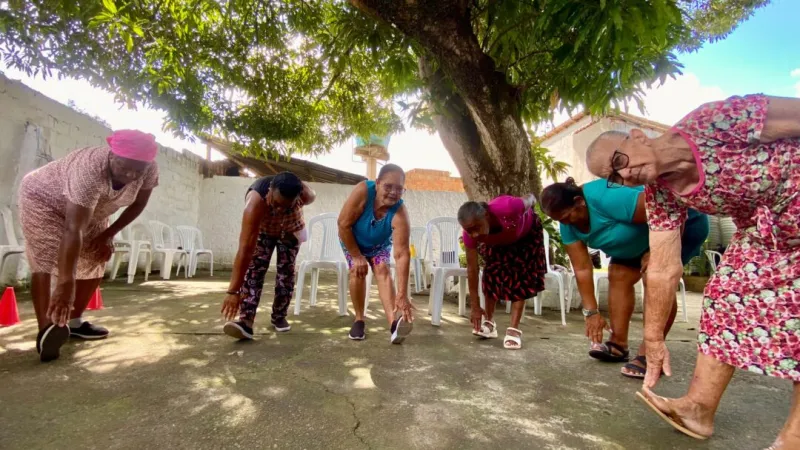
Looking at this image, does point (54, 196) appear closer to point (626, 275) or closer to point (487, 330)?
point (487, 330)

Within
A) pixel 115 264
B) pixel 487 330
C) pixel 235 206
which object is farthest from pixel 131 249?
pixel 487 330

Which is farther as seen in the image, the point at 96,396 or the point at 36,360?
the point at 36,360

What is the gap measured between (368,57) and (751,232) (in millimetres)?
5236

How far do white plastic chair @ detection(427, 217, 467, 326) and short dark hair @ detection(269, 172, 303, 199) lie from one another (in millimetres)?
1720

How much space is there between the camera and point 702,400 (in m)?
1.41

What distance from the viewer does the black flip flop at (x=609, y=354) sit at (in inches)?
98.9

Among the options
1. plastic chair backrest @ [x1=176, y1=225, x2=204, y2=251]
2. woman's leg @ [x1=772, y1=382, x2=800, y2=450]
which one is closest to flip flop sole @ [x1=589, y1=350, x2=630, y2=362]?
woman's leg @ [x1=772, y1=382, x2=800, y2=450]

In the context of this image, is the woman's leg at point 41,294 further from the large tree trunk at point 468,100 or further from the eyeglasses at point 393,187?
the large tree trunk at point 468,100

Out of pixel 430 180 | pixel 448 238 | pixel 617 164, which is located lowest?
pixel 448 238

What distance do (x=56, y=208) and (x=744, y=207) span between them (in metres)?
3.31

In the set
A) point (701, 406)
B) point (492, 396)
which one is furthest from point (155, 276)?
point (701, 406)

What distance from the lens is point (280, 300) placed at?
10.6 ft

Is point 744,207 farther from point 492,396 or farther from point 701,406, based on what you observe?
point 492,396

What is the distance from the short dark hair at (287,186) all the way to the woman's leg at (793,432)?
2442mm
